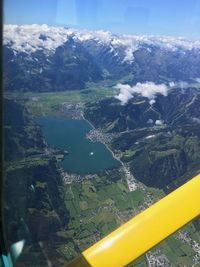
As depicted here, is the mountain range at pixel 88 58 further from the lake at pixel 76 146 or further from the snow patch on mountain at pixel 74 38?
the lake at pixel 76 146

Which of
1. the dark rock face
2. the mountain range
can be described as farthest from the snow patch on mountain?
the dark rock face

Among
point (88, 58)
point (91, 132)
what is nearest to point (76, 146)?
→ point (91, 132)

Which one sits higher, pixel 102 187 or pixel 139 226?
pixel 102 187

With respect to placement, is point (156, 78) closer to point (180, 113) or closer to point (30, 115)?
point (180, 113)

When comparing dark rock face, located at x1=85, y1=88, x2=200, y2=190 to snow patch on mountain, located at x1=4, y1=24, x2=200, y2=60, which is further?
dark rock face, located at x1=85, y1=88, x2=200, y2=190

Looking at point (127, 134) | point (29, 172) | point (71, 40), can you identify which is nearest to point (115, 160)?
point (127, 134)

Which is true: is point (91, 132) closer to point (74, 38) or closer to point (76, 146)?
point (76, 146)

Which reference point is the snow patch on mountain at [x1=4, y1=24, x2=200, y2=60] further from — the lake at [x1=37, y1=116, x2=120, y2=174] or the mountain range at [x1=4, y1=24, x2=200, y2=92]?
the lake at [x1=37, y1=116, x2=120, y2=174]

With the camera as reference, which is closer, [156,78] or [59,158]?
[59,158]

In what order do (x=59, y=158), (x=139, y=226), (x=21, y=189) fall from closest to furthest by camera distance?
(x=139, y=226) < (x=21, y=189) < (x=59, y=158)
